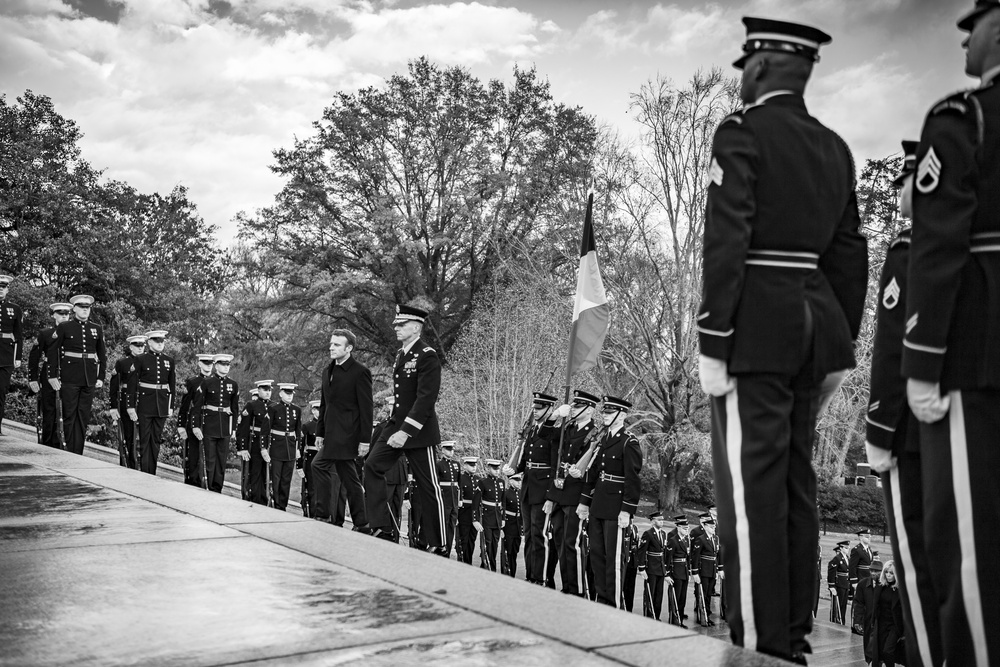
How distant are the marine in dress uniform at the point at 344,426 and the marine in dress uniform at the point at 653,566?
8903 millimetres

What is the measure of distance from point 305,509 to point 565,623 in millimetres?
16669

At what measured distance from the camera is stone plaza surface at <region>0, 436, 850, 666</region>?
2.31m

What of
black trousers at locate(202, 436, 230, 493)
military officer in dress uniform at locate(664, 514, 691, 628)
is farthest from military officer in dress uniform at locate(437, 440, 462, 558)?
military officer in dress uniform at locate(664, 514, 691, 628)

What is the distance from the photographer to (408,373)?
26.9 ft

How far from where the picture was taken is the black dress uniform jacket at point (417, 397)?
25.5 feet

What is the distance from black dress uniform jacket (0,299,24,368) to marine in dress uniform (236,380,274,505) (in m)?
6.26

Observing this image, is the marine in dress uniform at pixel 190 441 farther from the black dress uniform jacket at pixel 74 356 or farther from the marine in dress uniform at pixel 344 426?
the marine in dress uniform at pixel 344 426

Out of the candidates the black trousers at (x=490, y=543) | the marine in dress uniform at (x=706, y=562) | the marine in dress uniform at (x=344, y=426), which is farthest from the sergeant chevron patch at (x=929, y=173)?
the black trousers at (x=490, y=543)

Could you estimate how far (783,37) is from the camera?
323cm

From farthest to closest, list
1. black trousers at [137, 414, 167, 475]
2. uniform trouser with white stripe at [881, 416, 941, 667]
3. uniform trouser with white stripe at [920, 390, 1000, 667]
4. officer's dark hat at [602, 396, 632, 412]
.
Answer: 1. black trousers at [137, 414, 167, 475]
2. officer's dark hat at [602, 396, 632, 412]
3. uniform trouser with white stripe at [881, 416, 941, 667]
4. uniform trouser with white stripe at [920, 390, 1000, 667]

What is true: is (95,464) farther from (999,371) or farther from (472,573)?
(999,371)

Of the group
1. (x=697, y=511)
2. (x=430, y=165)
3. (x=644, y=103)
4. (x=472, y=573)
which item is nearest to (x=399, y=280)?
(x=430, y=165)

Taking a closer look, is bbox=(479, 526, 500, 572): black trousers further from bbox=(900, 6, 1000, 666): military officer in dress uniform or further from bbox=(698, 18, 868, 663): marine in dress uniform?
bbox=(900, 6, 1000, 666): military officer in dress uniform

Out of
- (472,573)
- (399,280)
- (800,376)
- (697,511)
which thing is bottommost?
(697,511)
